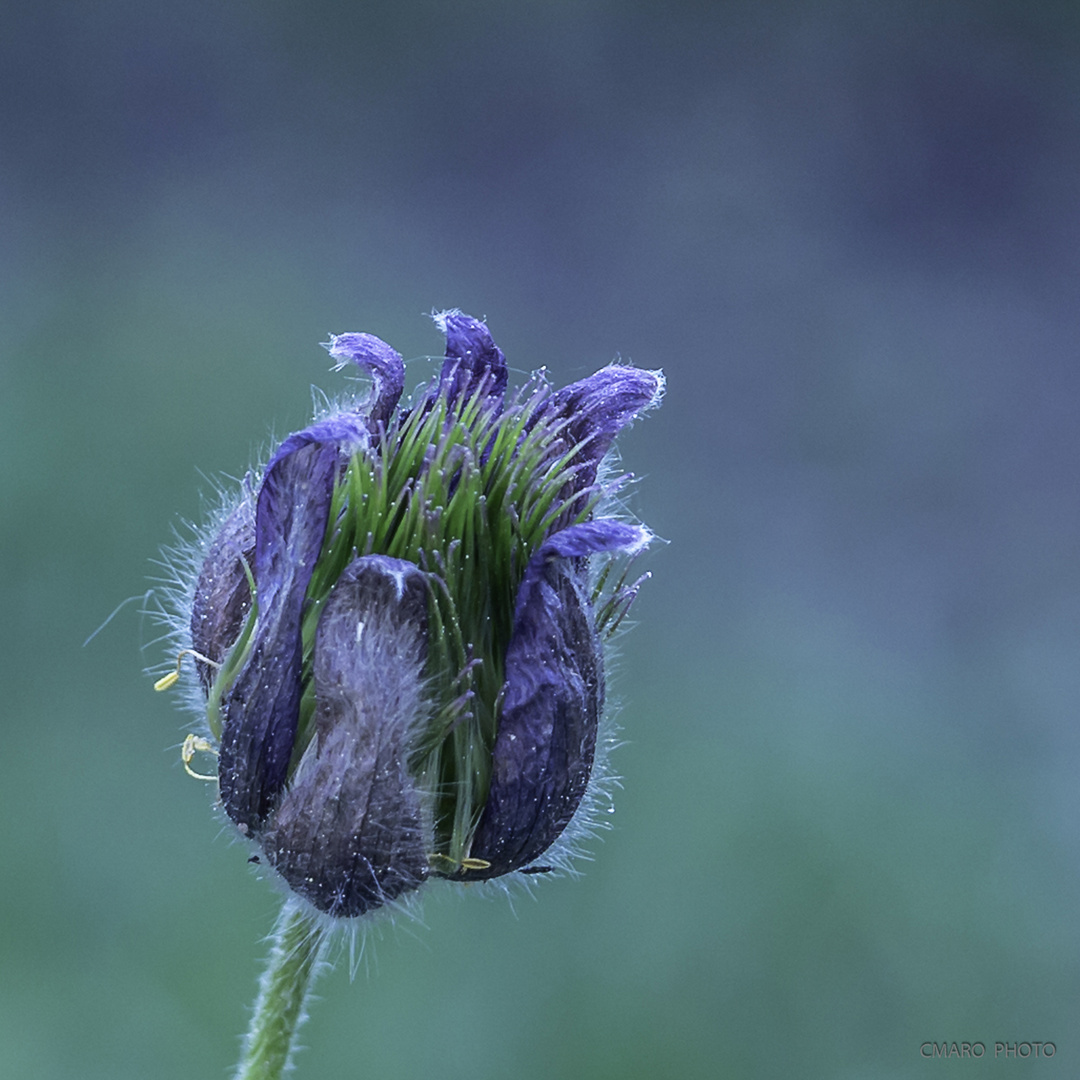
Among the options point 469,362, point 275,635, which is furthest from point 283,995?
point 469,362

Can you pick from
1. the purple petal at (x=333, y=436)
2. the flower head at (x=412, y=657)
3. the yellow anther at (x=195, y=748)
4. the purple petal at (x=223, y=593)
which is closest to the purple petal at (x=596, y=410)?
the flower head at (x=412, y=657)

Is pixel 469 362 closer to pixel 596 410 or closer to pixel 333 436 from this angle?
pixel 596 410

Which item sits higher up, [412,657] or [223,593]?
[223,593]

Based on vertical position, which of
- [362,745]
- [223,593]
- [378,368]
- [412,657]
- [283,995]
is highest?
[378,368]

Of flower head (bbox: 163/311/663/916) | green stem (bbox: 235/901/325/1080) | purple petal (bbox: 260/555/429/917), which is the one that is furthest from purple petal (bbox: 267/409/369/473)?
green stem (bbox: 235/901/325/1080)

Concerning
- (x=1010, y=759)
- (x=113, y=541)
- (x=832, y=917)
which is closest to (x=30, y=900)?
(x=113, y=541)

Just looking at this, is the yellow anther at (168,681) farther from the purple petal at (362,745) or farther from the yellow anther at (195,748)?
the purple petal at (362,745)
